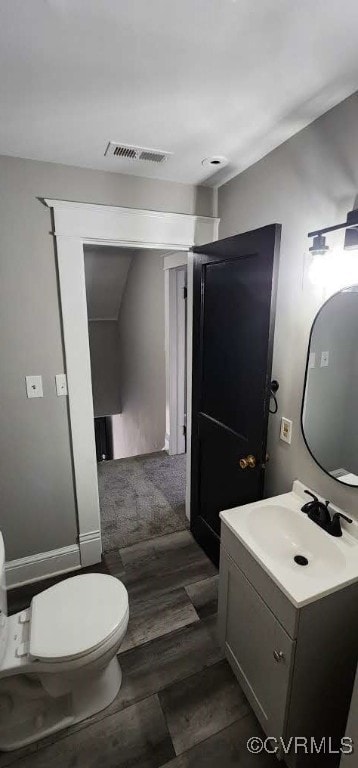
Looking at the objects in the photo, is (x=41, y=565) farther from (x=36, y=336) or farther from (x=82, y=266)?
(x=82, y=266)

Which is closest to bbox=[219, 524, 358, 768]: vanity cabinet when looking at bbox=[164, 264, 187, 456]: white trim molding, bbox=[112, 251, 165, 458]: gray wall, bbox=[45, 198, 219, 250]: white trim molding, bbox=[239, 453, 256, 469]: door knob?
bbox=[239, 453, 256, 469]: door knob

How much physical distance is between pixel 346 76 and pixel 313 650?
1.94m

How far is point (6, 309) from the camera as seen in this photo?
5.72ft

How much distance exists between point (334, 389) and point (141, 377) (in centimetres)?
319

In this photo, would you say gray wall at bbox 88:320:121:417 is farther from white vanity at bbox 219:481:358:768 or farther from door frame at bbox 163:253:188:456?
white vanity at bbox 219:481:358:768

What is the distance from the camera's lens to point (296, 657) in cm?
112

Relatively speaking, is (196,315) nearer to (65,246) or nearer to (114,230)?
(114,230)

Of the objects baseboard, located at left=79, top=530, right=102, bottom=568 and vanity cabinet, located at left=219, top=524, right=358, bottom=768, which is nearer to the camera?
vanity cabinet, located at left=219, top=524, right=358, bottom=768

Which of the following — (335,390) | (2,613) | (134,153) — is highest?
(134,153)

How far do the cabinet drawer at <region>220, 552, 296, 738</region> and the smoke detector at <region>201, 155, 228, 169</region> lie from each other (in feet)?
6.32

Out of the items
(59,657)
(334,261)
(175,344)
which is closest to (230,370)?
(334,261)

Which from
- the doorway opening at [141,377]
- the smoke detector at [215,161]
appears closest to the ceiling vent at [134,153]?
the smoke detector at [215,161]

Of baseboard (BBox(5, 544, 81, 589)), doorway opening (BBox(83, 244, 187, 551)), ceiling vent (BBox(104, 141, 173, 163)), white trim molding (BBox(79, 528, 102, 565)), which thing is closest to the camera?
ceiling vent (BBox(104, 141, 173, 163))

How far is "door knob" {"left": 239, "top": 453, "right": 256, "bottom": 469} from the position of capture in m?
1.69
